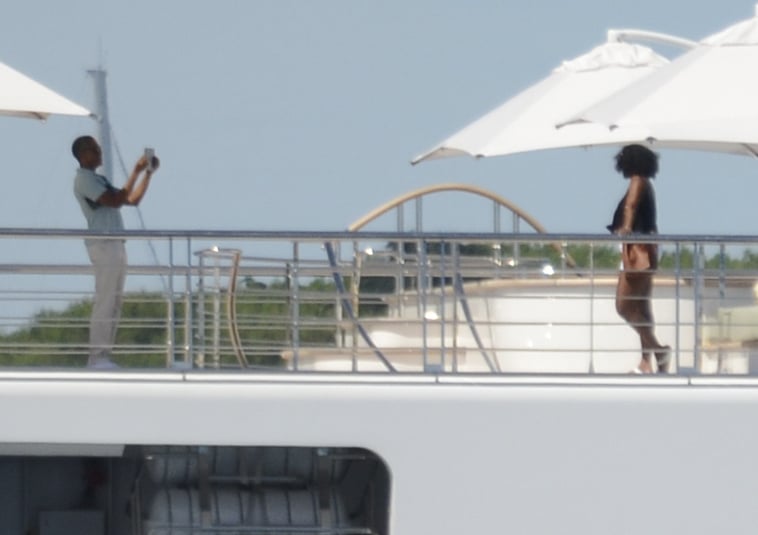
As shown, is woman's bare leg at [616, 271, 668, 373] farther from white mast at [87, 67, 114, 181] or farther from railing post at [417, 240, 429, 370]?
white mast at [87, 67, 114, 181]

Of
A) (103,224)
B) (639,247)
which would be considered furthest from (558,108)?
(103,224)

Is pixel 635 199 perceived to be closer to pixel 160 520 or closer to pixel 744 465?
pixel 744 465

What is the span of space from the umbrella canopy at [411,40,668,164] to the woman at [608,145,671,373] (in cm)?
231

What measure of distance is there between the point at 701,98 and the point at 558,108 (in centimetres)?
301

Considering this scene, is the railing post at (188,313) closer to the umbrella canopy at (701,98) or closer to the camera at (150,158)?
the camera at (150,158)

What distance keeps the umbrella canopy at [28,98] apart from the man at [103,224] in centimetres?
24

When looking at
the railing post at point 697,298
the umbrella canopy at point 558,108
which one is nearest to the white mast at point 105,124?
the umbrella canopy at point 558,108

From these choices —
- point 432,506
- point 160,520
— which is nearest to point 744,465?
point 432,506

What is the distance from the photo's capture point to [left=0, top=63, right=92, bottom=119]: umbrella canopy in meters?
9.34

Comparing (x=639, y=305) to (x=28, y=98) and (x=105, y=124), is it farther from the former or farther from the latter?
(x=105, y=124)

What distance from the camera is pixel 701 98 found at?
9180 millimetres

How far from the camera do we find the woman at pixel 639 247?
893 centimetres

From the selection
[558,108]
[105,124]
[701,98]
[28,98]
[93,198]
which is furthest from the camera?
[105,124]

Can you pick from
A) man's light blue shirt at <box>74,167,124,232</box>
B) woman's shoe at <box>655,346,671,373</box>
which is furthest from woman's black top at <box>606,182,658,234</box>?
man's light blue shirt at <box>74,167,124,232</box>
